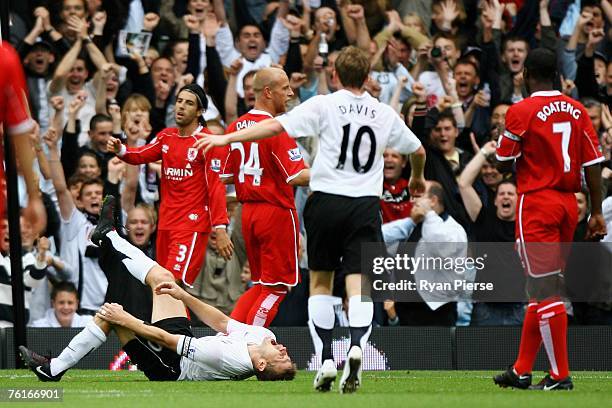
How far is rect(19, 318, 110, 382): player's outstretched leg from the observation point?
9188 millimetres

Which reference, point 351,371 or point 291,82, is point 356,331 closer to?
point 351,371

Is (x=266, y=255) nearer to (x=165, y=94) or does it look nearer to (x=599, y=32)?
(x=165, y=94)

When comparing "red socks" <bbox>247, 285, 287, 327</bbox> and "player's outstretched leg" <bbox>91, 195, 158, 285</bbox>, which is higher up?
"player's outstretched leg" <bbox>91, 195, 158, 285</bbox>

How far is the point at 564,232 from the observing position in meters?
8.84

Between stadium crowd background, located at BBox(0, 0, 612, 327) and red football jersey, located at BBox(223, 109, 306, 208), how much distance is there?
9.51 feet

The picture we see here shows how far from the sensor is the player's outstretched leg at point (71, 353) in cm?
919

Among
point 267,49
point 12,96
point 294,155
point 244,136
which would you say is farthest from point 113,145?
point 12,96

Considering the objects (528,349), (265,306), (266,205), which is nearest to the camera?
(528,349)

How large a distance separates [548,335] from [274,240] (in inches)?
112

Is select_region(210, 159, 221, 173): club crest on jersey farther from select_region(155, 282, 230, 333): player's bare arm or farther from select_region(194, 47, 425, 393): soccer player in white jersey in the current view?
select_region(194, 47, 425, 393): soccer player in white jersey

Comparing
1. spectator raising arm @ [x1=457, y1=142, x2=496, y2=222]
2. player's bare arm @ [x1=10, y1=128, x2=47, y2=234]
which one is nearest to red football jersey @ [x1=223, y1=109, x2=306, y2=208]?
spectator raising arm @ [x1=457, y1=142, x2=496, y2=222]

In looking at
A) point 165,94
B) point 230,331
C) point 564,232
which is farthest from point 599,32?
point 230,331

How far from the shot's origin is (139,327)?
9.02 metres

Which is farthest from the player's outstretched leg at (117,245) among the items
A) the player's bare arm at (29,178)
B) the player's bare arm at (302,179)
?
the player's bare arm at (29,178)
